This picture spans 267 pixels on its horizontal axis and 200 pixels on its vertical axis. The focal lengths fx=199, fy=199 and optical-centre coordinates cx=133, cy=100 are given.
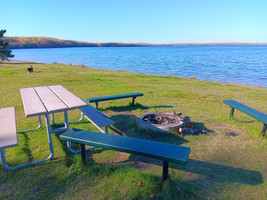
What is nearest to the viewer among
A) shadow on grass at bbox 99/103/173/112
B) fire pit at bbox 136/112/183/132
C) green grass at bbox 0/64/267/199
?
green grass at bbox 0/64/267/199

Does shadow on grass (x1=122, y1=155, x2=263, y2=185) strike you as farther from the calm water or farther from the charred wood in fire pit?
the calm water

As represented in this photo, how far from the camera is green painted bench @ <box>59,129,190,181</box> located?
236cm

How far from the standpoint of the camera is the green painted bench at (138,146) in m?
2.36

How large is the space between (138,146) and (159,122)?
1991 millimetres

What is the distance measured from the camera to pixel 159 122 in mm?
4523

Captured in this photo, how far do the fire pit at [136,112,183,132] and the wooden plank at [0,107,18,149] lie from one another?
2.44 m

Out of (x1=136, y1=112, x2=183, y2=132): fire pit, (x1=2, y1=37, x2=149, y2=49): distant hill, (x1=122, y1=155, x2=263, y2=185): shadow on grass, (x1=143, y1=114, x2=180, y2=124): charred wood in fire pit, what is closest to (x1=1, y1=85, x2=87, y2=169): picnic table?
(x1=122, y1=155, x2=263, y2=185): shadow on grass

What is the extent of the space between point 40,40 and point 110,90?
12320 centimetres

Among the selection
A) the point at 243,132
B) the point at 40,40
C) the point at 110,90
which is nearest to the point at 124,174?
the point at 243,132

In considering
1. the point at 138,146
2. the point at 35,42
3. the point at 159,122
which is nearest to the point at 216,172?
the point at 138,146

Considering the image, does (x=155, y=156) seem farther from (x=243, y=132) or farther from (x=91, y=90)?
(x=91, y=90)

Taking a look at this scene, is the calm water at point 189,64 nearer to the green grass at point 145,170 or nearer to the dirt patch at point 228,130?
the dirt patch at point 228,130

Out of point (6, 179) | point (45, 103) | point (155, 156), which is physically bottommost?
point (6, 179)

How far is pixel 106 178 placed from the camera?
9.14ft
